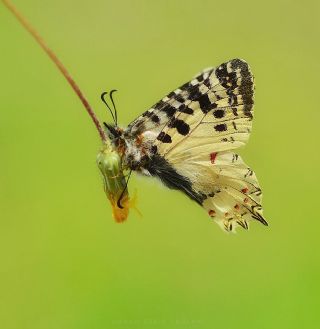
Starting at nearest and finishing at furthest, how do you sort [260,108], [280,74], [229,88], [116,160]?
[116,160] < [229,88] < [260,108] < [280,74]

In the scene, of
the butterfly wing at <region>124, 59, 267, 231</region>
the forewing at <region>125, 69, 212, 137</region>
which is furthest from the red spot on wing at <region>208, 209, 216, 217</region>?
the forewing at <region>125, 69, 212, 137</region>

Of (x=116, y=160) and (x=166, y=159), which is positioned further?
(x=166, y=159)

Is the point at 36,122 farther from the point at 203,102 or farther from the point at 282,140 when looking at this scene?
the point at 203,102

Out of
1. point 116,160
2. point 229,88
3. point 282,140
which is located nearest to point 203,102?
point 229,88

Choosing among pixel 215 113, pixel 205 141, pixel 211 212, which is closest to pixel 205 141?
pixel 205 141

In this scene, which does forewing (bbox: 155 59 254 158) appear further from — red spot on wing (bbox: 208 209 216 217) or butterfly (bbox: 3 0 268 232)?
red spot on wing (bbox: 208 209 216 217)

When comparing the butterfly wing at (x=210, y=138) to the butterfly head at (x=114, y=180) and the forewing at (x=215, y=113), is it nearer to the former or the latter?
the forewing at (x=215, y=113)

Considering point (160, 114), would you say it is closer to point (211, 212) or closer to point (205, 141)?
point (205, 141)
